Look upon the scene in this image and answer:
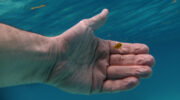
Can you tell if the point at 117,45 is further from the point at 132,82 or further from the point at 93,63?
the point at 132,82

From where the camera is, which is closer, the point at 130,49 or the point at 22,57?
the point at 22,57

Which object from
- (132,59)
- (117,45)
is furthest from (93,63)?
(132,59)

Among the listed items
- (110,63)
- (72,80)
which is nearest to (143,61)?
(110,63)

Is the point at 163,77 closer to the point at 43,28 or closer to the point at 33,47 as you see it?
the point at 43,28

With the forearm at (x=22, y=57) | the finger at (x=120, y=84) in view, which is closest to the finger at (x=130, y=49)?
the finger at (x=120, y=84)

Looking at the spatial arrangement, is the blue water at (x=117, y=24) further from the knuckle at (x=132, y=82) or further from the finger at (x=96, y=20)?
the knuckle at (x=132, y=82)

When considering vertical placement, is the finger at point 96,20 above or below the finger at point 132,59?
above
